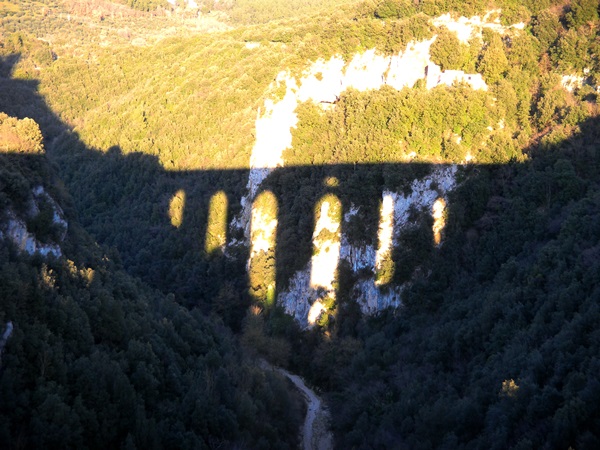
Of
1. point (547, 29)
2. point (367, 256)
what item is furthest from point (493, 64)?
point (367, 256)

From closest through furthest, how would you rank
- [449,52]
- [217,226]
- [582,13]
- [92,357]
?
1. [92,357]
2. [582,13]
3. [449,52]
4. [217,226]

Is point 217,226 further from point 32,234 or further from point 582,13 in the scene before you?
point 582,13

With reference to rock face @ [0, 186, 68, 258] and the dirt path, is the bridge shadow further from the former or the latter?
the dirt path

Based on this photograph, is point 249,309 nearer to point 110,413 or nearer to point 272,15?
point 110,413

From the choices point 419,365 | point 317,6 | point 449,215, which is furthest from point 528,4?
point 317,6

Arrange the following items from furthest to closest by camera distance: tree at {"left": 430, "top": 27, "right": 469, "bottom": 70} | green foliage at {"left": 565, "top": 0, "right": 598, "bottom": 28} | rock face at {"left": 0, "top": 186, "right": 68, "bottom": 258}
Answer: tree at {"left": 430, "top": 27, "right": 469, "bottom": 70} → green foliage at {"left": 565, "top": 0, "right": 598, "bottom": 28} → rock face at {"left": 0, "top": 186, "right": 68, "bottom": 258}

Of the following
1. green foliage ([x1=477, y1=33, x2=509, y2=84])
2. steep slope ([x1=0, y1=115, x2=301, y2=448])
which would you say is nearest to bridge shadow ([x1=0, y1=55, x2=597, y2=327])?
steep slope ([x1=0, y1=115, x2=301, y2=448])

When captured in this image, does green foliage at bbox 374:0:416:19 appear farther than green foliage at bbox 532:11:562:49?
Yes
